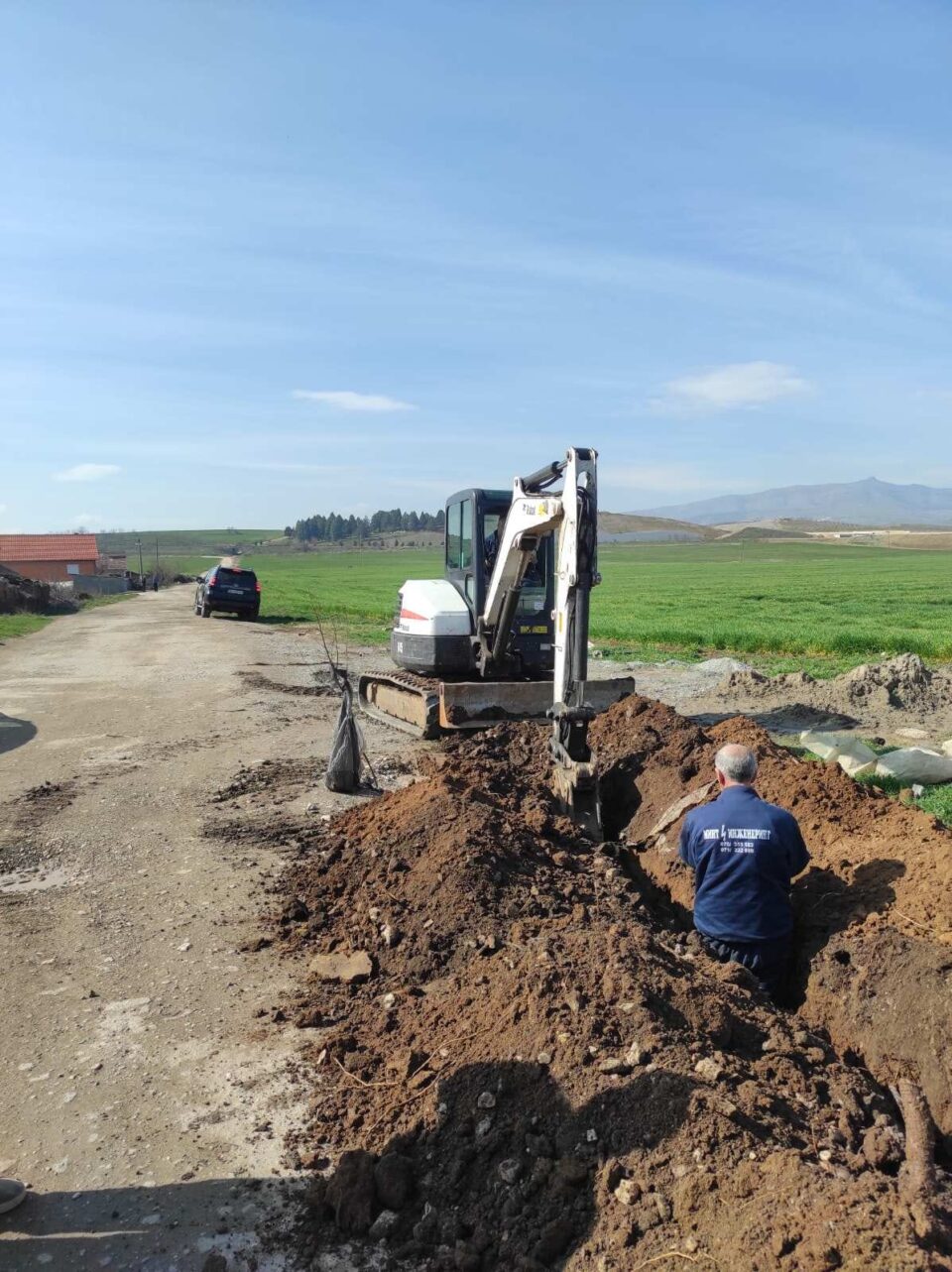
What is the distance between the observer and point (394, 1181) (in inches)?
147

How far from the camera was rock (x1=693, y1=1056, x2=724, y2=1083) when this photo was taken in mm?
3838

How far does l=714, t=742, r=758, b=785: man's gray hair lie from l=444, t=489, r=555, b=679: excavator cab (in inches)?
256

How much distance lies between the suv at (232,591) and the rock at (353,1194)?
32166 millimetres

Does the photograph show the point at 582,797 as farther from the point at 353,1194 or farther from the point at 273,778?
the point at 353,1194

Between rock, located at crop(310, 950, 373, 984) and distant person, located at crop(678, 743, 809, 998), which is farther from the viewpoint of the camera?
rock, located at crop(310, 950, 373, 984)

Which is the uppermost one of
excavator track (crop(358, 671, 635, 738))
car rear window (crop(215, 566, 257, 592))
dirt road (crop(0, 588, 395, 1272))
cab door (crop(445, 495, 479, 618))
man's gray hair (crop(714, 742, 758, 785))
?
cab door (crop(445, 495, 479, 618))

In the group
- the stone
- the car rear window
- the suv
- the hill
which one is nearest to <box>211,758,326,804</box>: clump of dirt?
the stone

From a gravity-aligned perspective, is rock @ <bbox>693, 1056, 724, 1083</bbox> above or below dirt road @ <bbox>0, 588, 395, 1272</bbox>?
above

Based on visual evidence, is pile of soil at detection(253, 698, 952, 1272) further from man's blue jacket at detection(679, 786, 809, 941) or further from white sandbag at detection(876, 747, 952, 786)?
white sandbag at detection(876, 747, 952, 786)

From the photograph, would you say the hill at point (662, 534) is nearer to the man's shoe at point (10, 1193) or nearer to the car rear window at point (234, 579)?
the car rear window at point (234, 579)

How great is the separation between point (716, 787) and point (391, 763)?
4904mm

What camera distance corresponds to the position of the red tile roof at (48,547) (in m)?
66.0

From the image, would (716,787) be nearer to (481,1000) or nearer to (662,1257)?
(481,1000)

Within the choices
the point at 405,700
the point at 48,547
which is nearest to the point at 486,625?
the point at 405,700
